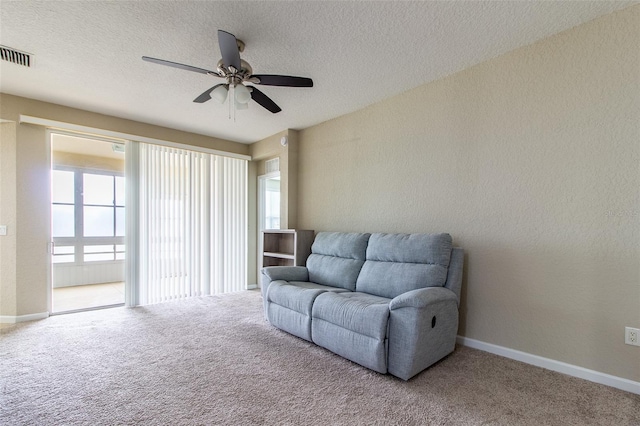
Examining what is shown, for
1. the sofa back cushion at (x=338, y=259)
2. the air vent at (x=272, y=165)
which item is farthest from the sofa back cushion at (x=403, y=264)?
the air vent at (x=272, y=165)

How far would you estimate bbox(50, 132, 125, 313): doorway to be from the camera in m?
5.45

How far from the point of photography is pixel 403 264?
276cm

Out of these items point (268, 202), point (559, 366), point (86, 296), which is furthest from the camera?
point (268, 202)

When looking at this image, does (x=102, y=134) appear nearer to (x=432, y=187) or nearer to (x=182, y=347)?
(x=182, y=347)

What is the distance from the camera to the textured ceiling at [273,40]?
201 centimetres

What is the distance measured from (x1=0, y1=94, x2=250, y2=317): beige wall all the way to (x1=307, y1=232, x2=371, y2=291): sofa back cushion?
3.28 meters

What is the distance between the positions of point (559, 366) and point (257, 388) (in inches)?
87.4

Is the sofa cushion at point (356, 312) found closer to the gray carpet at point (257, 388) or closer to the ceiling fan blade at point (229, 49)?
the gray carpet at point (257, 388)

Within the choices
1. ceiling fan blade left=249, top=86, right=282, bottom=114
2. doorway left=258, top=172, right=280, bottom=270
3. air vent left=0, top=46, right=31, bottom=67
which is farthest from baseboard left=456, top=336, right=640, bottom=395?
air vent left=0, top=46, right=31, bottom=67

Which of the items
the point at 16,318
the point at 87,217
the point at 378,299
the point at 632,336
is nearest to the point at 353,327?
the point at 378,299

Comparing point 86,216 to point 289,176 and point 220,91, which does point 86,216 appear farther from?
point 220,91

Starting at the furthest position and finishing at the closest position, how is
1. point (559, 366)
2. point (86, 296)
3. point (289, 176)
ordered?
point (86, 296) → point (289, 176) → point (559, 366)

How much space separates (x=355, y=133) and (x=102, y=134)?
3322mm

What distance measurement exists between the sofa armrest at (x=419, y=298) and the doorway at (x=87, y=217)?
194 inches
